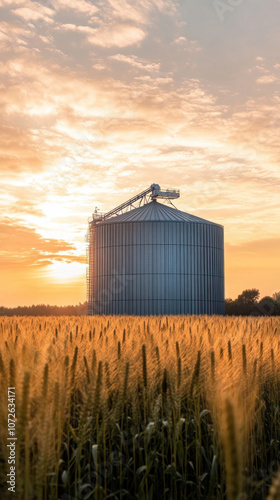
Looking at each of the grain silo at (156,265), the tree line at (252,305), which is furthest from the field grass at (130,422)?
the tree line at (252,305)

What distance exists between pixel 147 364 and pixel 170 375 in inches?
9.0

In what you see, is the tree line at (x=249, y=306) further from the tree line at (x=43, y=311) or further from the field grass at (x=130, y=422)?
the field grass at (x=130, y=422)

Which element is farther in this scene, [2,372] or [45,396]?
[2,372]

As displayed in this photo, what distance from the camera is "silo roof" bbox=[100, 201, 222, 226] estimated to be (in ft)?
108

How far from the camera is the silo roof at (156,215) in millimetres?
32969

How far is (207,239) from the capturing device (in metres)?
34.0

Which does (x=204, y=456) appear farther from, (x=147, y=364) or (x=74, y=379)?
(x=74, y=379)

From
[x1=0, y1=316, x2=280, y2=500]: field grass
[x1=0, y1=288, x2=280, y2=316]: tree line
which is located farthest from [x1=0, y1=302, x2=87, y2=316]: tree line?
[x1=0, y1=316, x2=280, y2=500]: field grass

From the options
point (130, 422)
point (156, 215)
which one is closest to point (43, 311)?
point (156, 215)

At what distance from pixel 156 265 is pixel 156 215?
4.00 m

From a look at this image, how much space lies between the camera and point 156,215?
33.6 meters

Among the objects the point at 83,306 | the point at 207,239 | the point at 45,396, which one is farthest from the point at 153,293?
the point at 45,396

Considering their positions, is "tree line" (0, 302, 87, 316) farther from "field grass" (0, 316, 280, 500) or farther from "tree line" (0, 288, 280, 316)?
"field grass" (0, 316, 280, 500)

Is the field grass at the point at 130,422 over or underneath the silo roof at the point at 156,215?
underneath
